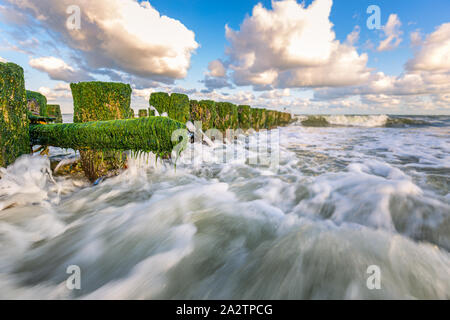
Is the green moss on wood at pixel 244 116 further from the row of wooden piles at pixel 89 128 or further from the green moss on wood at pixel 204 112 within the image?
the row of wooden piles at pixel 89 128

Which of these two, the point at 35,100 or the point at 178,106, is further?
the point at 35,100

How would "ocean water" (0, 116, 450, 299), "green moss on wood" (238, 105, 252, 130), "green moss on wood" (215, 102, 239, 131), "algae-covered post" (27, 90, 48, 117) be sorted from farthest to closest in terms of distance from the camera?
"green moss on wood" (238, 105, 252, 130)
"green moss on wood" (215, 102, 239, 131)
"algae-covered post" (27, 90, 48, 117)
"ocean water" (0, 116, 450, 299)

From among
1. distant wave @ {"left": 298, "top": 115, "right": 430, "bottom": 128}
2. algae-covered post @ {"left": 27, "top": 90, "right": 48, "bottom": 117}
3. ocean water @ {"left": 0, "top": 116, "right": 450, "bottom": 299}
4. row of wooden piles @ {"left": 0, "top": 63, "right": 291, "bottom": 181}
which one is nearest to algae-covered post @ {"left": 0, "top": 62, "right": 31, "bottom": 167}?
row of wooden piles @ {"left": 0, "top": 63, "right": 291, "bottom": 181}

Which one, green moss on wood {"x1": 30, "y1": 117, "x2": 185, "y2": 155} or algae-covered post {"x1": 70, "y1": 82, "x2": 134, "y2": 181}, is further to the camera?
algae-covered post {"x1": 70, "y1": 82, "x2": 134, "y2": 181}

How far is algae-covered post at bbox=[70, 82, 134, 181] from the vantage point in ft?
11.0

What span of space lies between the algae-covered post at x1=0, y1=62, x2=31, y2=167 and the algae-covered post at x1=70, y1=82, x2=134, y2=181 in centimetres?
79

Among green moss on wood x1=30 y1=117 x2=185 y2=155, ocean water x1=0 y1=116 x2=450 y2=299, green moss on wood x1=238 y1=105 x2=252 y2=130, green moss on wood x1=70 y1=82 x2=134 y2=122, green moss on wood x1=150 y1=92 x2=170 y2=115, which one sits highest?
green moss on wood x1=238 y1=105 x2=252 y2=130

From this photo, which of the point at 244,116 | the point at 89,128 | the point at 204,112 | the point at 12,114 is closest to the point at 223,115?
the point at 204,112

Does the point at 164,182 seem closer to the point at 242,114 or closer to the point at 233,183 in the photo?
the point at 233,183

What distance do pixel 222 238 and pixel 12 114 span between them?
3.26 meters

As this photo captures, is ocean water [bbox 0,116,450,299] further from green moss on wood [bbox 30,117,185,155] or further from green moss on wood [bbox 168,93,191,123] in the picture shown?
green moss on wood [bbox 168,93,191,123]

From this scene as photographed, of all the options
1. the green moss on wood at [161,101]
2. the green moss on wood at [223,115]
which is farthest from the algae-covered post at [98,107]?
the green moss on wood at [223,115]

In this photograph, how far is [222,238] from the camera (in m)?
2.16

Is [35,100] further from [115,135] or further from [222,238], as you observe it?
[222,238]
